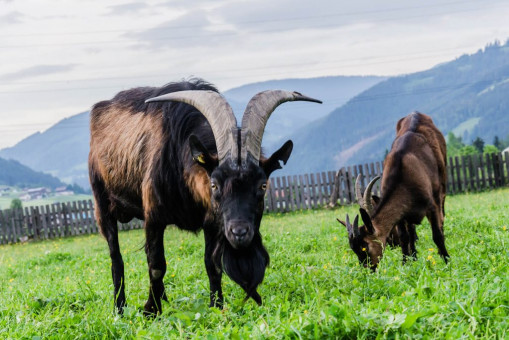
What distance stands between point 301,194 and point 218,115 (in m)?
18.4

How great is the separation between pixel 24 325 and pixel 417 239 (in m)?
6.53

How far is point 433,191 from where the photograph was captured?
809 cm

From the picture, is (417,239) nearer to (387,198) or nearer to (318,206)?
(387,198)

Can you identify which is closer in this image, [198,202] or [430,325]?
[430,325]

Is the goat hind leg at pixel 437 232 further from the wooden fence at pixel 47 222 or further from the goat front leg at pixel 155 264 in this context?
the wooden fence at pixel 47 222

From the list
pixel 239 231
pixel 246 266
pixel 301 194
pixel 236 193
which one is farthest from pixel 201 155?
pixel 301 194

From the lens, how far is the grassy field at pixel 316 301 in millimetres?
3346

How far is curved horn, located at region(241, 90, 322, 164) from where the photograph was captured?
482cm

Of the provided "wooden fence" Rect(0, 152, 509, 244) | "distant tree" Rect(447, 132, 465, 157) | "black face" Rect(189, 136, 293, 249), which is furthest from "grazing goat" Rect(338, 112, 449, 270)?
"distant tree" Rect(447, 132, 465, 157)

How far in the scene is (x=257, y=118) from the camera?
201 inches

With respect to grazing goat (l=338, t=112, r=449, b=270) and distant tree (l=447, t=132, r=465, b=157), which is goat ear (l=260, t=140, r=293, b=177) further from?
distant tree (l=447, t=132, r=465, b=157)

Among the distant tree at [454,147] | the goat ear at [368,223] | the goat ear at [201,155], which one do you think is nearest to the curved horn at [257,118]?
the goat ear at [201,155]

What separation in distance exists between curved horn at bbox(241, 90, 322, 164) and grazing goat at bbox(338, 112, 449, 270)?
90.1 inches

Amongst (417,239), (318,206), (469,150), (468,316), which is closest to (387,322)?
(468,316)
